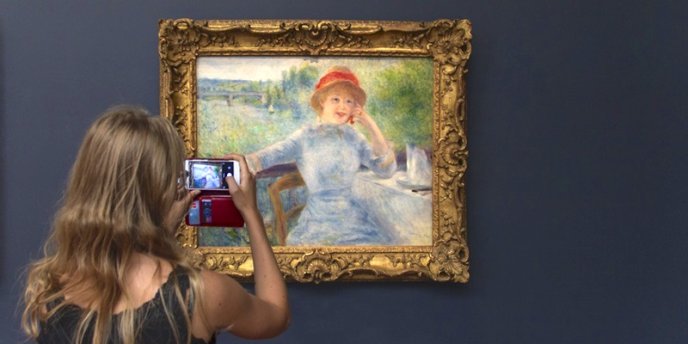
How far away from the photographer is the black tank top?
175 centimetres

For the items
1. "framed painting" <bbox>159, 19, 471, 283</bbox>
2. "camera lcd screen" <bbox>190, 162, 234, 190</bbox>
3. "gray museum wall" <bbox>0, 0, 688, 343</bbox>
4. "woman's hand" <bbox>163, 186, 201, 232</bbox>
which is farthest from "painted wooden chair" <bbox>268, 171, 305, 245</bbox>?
"woman's hand" <bbox>163, 186, 201, 232</bbox>

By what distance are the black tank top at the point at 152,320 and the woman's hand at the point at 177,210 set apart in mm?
120

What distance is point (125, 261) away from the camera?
181 centimetres

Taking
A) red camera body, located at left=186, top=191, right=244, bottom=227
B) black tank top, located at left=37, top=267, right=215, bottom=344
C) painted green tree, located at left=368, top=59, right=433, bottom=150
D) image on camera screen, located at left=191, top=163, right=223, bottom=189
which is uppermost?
painted green tree, located at left=368, top=59, right=433, bottom=150

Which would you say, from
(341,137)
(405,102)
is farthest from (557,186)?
(341,137)

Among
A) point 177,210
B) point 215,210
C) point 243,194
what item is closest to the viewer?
point 177,210

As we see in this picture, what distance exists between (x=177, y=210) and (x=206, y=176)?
0.43 metres

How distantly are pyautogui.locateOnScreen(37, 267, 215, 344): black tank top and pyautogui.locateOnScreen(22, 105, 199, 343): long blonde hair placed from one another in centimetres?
1

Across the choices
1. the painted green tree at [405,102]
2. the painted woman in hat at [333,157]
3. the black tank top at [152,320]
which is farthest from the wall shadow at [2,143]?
the black tank top at [152,320]

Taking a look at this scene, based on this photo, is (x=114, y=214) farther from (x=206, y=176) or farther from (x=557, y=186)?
(x=557, y=186)

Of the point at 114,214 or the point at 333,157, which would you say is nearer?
the point at 114,214

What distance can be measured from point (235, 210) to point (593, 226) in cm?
180

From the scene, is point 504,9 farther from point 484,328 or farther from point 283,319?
point 283,319

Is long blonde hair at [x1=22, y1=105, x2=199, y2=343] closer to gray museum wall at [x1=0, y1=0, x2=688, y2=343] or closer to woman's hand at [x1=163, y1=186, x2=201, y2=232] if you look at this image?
woman's hand at [x1=163, y1=186, x2=201, y2=232]
